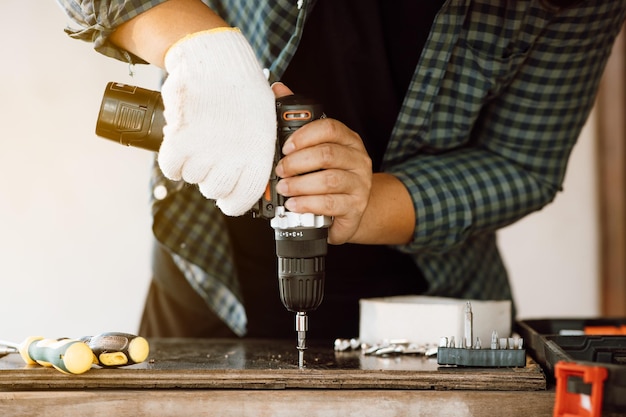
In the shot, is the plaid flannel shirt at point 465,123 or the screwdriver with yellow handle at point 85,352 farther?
the plaid flannel shirt at point 465,123

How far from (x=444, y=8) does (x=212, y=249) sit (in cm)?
53

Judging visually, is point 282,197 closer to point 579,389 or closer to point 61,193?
point 579,389

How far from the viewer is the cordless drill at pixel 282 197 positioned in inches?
31.9

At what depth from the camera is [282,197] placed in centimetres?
81

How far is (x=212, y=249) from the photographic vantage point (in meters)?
1.21

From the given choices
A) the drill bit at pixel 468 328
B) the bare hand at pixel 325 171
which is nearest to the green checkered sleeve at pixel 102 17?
the bare hand at pixel 325 171

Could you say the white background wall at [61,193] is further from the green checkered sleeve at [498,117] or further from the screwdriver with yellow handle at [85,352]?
the screwdriver with yellow handle at [85,352]

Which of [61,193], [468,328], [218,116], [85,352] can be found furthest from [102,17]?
[61,193]

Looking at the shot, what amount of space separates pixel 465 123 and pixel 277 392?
60 centimetres

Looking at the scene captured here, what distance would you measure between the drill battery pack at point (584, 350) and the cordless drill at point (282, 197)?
265mm

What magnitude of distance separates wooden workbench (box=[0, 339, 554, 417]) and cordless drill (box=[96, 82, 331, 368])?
9cm

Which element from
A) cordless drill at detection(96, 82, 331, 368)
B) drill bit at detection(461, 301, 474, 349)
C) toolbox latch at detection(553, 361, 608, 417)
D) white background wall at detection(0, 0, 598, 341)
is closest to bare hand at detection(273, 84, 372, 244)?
cordless drill at detection(96, 82, 331, 368)

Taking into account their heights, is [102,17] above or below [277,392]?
above

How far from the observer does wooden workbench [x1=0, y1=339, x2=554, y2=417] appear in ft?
2.36
